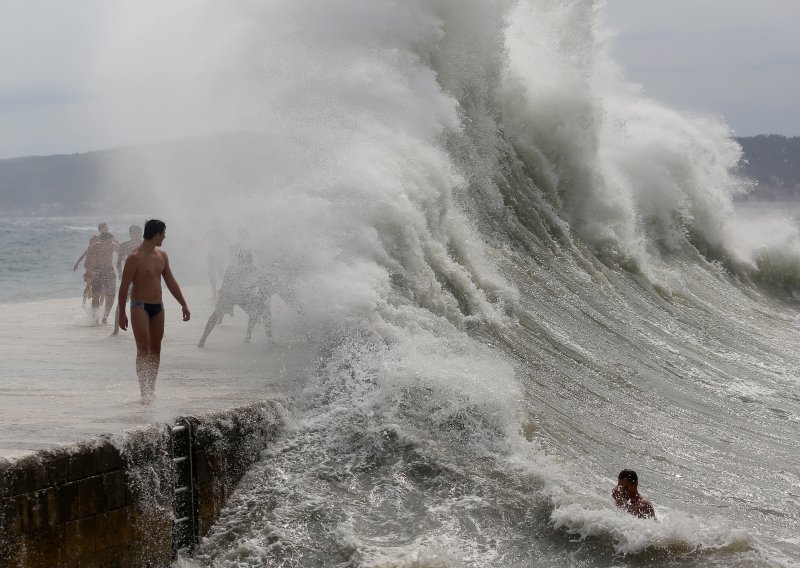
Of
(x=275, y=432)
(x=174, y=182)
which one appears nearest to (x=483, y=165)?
(x=174, y=182)

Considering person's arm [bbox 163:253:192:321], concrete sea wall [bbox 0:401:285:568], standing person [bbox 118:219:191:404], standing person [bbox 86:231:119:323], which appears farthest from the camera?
standing person [bbox 86:231:119:323]

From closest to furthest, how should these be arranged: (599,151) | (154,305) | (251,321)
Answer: (154,305) < (251,321) < (599,151)

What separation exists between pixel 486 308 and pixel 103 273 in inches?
215

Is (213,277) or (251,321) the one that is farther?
(213,277)

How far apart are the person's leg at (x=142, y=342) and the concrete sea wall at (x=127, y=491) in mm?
711

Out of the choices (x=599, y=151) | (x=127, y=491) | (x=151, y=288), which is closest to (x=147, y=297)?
(x=151, y=288)

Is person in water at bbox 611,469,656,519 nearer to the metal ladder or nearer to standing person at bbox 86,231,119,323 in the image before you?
the metal ladder

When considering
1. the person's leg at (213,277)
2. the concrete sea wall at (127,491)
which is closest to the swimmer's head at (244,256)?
the concrete sea wall at (127,491)

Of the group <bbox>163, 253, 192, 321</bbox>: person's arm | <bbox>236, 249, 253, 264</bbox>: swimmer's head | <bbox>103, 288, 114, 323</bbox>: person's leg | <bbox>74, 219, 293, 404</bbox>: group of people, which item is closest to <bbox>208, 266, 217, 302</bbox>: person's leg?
<bbox>74, 219, 293, 404</bbox>: group of people

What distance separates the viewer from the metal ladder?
6.16 m

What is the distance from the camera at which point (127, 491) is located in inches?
228

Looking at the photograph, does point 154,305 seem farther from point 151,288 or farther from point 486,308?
point 486,308

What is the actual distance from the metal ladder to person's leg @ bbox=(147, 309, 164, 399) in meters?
0.81

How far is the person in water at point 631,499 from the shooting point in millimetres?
6372
